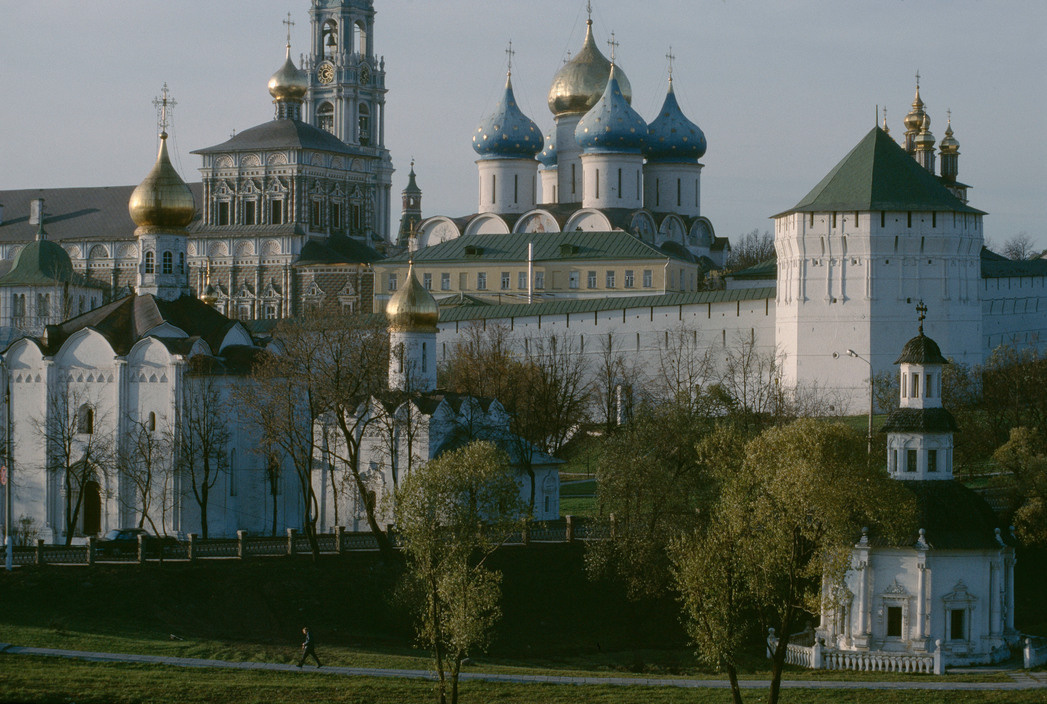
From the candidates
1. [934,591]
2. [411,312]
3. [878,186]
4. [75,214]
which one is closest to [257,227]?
[75,214]

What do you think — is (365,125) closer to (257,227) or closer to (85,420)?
(257,227)

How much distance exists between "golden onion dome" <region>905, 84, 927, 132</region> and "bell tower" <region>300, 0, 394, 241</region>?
26233 mm

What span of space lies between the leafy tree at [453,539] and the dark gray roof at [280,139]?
1863 inches

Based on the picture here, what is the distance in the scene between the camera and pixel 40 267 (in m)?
67.6

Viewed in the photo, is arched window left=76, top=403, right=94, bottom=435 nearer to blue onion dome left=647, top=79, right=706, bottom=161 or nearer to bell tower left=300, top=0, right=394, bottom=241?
blue onion dome left=647, top=79, right=706, bottom=161

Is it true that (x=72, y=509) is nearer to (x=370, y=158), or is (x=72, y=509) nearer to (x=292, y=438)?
(x=292, y=438)

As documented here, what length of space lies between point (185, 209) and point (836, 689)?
19233 mm

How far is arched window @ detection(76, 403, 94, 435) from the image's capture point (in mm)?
35938

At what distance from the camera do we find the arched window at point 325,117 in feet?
279

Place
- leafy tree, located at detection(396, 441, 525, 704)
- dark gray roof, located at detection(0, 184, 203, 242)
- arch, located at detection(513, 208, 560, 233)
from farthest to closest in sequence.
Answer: dark gray roof, located at detection(0, 184, 203, 242) < arch, located at detection(513, 208, 560, 233) < leafy tree, located at detection(396, 441, 525, 704)

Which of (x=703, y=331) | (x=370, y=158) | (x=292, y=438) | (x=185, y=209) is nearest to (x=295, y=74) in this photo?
(x=370, y=158)

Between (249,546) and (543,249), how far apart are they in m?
29.8

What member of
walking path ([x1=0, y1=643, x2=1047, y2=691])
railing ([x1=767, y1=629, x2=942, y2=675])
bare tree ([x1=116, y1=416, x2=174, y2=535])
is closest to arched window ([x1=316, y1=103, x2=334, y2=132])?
bare tree ([x1=116, y1=416, x2=174, y2=535])

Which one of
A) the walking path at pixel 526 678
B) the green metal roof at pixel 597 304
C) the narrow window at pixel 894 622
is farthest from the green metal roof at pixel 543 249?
the walking path at pixel 526 678
